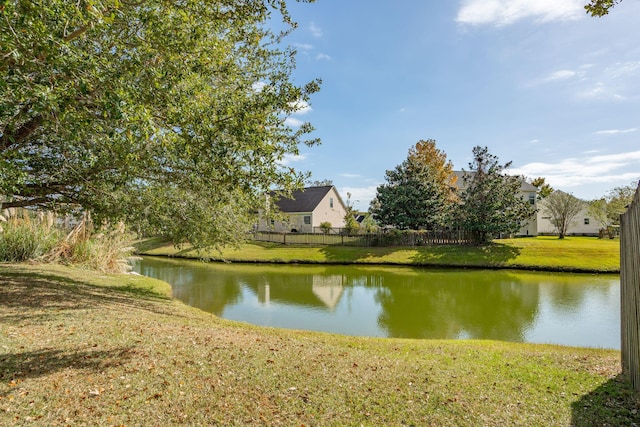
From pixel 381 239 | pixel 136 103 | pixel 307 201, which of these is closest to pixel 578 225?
Answer: pixel 381 239

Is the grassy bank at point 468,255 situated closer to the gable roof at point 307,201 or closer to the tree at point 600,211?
the tree at point 600,211

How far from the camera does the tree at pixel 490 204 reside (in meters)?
29.3

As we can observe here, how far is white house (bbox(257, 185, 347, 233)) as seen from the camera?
146 feet

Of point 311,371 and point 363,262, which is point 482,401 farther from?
point 363,262

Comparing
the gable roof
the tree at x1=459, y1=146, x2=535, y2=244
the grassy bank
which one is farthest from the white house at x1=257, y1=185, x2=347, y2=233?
the tree at x1=459, y1=146, x2=535, y2=244

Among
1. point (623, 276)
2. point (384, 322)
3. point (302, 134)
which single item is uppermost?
point (302, 134)

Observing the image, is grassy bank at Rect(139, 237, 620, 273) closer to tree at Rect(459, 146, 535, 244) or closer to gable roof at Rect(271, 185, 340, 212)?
tree at Rect(459, 146, 535, 244)

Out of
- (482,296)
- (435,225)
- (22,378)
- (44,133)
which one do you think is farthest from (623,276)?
(435,225)

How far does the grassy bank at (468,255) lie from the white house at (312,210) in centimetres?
988

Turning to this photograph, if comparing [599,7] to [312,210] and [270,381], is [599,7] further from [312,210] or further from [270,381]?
[312,210]

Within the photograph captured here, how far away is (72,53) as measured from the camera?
12.5ft

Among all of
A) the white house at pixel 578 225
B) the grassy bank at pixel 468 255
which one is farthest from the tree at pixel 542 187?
the grassy bank at pixel 468 255

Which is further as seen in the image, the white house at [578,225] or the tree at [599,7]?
the white house at [578,225]

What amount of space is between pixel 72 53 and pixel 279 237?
115 ft
